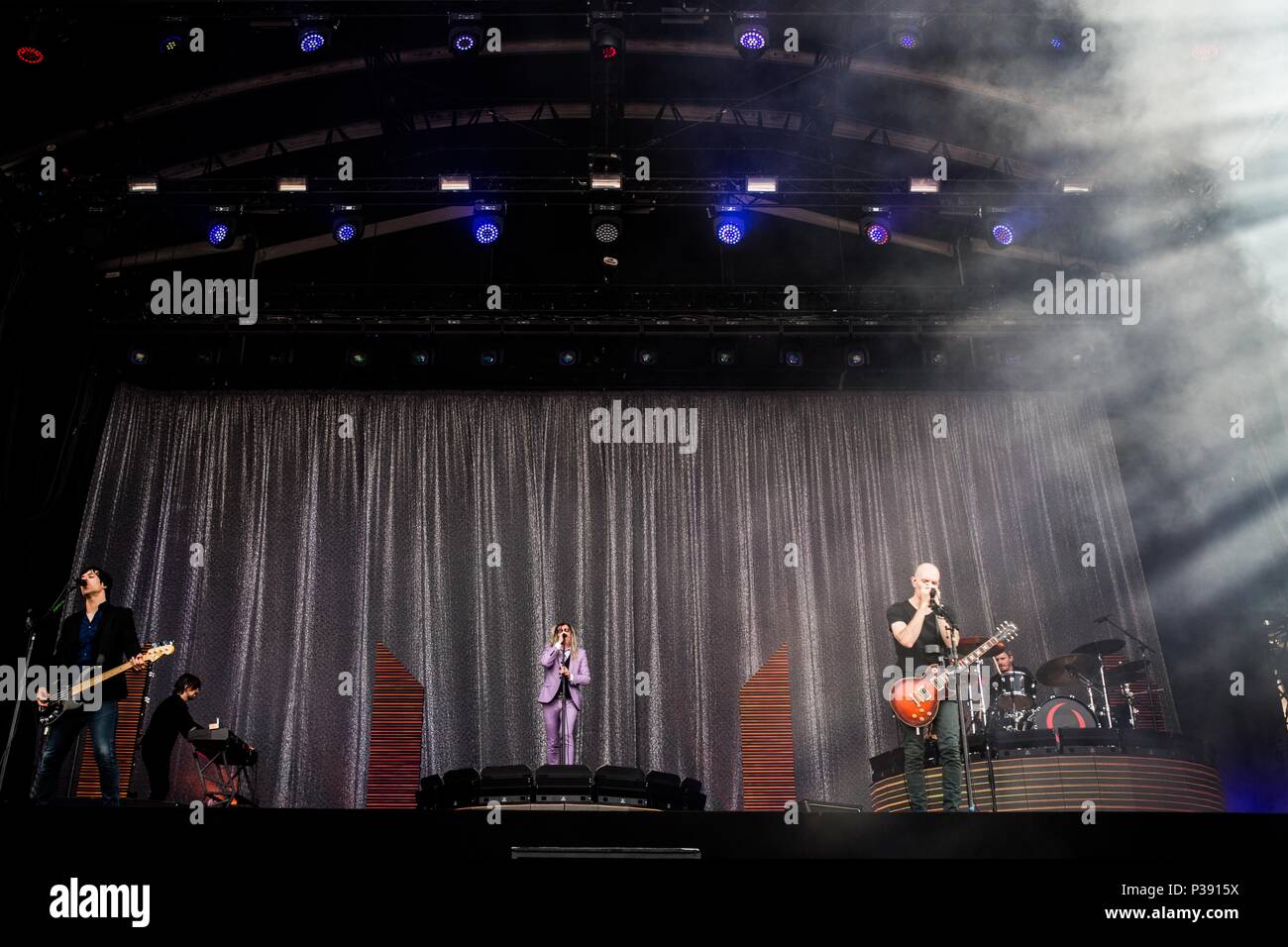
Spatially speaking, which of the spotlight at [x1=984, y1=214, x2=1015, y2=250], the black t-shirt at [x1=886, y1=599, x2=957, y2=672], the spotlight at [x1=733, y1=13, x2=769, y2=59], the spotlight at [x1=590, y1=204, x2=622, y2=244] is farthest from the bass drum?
the spotlight at [x1=733, y1=13, x2=769, y2=59]

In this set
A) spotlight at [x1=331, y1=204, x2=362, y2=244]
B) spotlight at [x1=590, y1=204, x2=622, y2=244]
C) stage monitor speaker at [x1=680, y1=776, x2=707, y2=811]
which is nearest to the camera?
stage monitor speaker at [x1=680, y1=776, x2=707, y2=811]

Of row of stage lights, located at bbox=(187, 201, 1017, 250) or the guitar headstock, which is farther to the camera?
row of stage lights, located at bbox=(187, 201, 1017, 250)

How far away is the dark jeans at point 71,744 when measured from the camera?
639 cm

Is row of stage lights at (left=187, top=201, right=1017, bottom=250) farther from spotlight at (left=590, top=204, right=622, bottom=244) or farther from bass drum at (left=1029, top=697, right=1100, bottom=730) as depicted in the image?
bass drum at (left=1029, top=697, right=1100, bottom=730)

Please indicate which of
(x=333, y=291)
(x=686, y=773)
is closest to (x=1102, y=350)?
(x=686, y=773)

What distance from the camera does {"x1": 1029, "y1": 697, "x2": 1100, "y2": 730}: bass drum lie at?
8062 millimetres

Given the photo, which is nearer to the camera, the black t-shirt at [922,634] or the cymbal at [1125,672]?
the black t-shirt at [922,634]

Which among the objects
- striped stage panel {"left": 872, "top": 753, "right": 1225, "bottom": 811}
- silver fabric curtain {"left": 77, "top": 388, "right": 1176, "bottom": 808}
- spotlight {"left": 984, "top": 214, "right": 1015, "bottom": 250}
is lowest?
striped stage panel {"left": 872, "top": 753, "right": 1225, "bottom": 811}

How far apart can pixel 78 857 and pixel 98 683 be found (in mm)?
3381

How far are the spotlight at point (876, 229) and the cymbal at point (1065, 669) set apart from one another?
356 cm

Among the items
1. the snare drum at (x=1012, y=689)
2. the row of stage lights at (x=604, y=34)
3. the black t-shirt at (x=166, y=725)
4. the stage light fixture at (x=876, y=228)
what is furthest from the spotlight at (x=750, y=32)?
the black t-shirt at (x=166, y=725)

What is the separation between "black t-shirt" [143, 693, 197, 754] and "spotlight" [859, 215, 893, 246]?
652cm

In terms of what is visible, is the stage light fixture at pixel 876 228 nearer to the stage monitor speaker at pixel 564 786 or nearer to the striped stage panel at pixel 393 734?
the stage monitor speaker at pixel 564 786

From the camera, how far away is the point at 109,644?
679 cm
